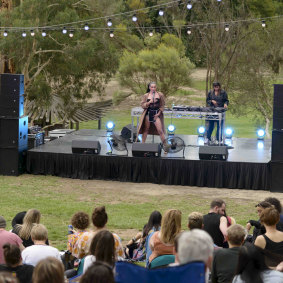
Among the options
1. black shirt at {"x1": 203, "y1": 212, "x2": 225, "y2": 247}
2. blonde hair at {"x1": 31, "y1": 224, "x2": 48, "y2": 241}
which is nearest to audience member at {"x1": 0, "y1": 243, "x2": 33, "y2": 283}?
blonde hair at {"x1": 31, "y1": 224, "x2": 48, "y2": 241}

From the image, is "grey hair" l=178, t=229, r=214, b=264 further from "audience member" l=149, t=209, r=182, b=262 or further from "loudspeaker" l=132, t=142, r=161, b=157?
"loudspeaker" l=132, t=142, r=161, b=157

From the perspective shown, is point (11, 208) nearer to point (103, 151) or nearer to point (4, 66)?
point (103, 151)

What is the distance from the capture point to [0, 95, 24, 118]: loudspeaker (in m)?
15.2

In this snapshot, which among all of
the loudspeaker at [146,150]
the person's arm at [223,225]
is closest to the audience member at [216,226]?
the person's arm at [223,225]

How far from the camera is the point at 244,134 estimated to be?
32406mm

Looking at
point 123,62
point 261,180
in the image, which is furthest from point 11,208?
point 123,62

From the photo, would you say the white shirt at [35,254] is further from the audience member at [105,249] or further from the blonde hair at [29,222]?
the audience member at [105,249]

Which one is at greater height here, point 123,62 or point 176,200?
point 123,62

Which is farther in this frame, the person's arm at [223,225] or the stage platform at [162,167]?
the stage platform at [162,167]

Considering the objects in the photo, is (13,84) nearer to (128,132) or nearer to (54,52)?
(128,132)

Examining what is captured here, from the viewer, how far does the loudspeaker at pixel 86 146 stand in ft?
49.1

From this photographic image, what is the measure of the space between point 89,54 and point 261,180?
9712mm

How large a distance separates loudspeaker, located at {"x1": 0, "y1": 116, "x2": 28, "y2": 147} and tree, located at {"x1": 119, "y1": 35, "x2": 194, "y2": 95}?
12.6 meters

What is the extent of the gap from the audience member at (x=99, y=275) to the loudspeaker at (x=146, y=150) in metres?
11.1
